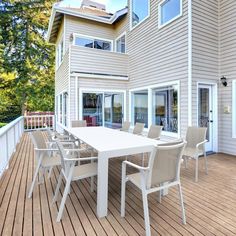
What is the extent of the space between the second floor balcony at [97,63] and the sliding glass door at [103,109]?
31.3 inches

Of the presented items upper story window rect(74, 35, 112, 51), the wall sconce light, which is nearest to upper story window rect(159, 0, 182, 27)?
the wall sconce light

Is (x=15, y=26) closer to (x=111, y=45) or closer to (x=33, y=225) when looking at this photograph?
(x=111, y=45)

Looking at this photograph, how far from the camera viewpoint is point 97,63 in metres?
7.95

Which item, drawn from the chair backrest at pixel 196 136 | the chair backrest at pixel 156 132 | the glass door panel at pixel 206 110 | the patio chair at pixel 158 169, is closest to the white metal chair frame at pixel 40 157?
the patio chair at pixel 158 169

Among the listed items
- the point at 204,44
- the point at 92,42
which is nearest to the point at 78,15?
the point at 92,42

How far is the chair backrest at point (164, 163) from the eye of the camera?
2104 mm

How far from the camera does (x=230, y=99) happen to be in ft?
18.7

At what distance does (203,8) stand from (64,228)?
623 centimetres

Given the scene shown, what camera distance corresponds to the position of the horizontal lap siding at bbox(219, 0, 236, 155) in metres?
5.61

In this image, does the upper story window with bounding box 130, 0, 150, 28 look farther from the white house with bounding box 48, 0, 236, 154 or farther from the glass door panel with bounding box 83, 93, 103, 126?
the glass door panel with bounding box 83, 93, 103, 126

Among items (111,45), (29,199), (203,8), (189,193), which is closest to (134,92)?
(111,45)

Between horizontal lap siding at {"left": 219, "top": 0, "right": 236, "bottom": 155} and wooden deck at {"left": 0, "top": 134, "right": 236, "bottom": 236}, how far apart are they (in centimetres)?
216

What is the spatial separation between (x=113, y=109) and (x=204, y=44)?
431cm

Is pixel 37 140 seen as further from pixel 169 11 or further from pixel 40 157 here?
pixel 169 11
